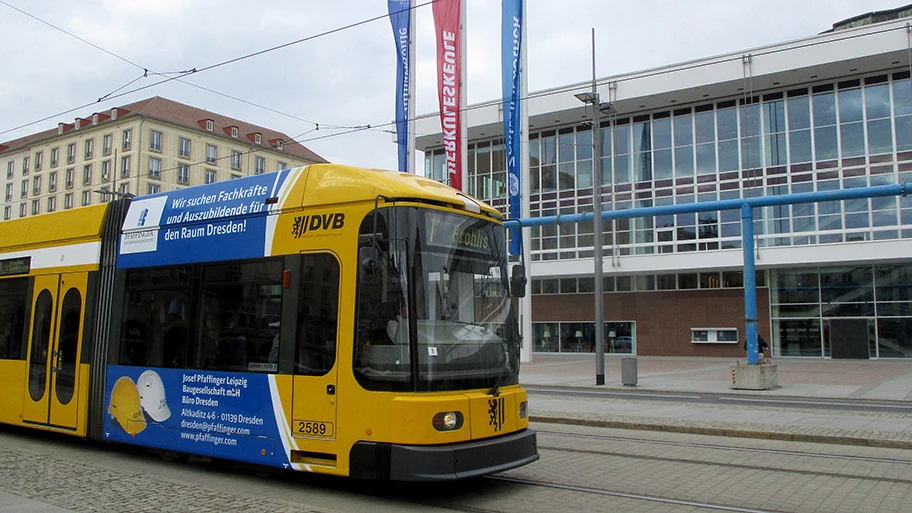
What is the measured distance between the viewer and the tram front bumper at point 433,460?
6.70 m

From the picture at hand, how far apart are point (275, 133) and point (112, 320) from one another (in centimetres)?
7390

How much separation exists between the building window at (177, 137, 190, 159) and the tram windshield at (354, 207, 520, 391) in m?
52.9

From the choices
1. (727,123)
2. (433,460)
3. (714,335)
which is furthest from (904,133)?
(433,460)

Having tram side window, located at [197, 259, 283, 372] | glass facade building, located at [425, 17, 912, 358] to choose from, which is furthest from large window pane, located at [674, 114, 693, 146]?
tram side window, located at [197, 259, 283, 372]

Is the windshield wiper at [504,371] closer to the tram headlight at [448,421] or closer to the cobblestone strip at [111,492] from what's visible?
the tram headlight at [448,421]

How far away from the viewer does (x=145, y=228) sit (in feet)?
31.7

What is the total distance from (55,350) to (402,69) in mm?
17668

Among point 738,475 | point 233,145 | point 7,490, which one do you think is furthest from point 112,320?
point 233,145

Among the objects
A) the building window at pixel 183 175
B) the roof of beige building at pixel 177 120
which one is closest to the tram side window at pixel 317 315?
the roof of beige building at pixel 177 120

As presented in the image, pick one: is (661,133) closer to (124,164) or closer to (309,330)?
(309,330)

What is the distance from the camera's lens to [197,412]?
8414 mm

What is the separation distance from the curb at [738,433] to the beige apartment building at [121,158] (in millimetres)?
39781

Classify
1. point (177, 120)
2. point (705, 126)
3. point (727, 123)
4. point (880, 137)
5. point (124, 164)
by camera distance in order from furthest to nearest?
point (177, 120), point (124, 164), point (705, 126), point (727, 123), point (880, 137)

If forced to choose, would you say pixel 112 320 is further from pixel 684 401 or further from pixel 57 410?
pixel 684 401
